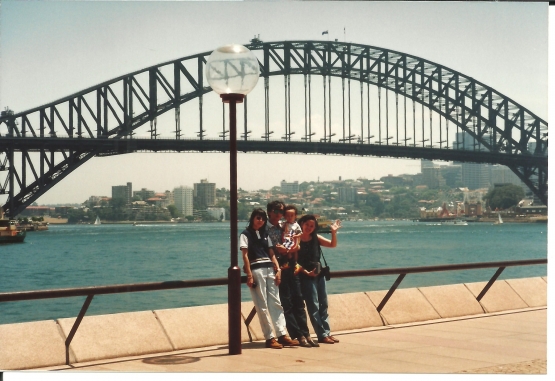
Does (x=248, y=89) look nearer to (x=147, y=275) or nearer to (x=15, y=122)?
(x=147, y=275)

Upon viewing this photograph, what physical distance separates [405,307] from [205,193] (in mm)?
57420

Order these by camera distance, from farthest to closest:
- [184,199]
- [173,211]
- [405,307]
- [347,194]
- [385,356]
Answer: [347,194] → [173,211] → [184,199] → [405,307] → [385,356]

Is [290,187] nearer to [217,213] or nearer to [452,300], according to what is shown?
[217,213]

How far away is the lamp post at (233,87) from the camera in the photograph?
23.4 ft

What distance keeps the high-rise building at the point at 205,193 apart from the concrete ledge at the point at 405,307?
56944 millimetres

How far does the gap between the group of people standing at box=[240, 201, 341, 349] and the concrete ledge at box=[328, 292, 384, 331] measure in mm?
1039

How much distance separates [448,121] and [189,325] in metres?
59.4

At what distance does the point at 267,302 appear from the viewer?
7.36 m

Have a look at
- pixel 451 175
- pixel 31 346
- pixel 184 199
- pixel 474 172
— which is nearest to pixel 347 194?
pixel 474 172

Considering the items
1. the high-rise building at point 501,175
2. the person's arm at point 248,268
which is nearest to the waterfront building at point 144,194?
the high-rise building at point 501,175

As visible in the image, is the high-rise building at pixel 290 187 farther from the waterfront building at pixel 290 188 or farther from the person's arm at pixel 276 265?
the person's arm at pixel 276 265

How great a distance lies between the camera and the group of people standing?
729 cm

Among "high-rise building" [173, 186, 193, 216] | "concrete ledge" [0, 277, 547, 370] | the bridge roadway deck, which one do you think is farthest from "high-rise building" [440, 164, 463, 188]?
the bridge roadway deck

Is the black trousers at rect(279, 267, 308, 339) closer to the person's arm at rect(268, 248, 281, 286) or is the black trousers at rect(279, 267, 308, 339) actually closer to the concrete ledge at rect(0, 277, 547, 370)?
the person's arm at rect(268, 248, 281, 286)
